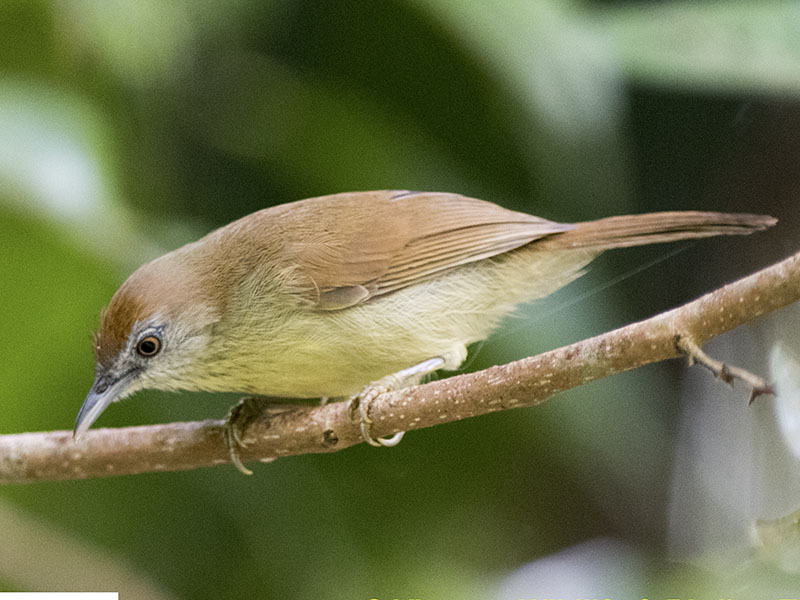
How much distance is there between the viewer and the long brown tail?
156 centimetres

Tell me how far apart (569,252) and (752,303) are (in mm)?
647

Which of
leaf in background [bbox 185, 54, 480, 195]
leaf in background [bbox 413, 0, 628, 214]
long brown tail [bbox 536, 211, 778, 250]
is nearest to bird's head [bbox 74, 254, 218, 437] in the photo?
leaf in background [bbox 185, 54, 480, 195]

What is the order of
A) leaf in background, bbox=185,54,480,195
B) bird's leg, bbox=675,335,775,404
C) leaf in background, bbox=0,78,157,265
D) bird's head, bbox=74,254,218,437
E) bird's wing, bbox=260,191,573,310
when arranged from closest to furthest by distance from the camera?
1. bird's leg, bbox=675,335,775,404
2. bird's head, bbox=74,254,218,437
3. bird's wing, bbox=260,191,573,310
4. leaf in background, bbox=0,78,157,265
5. leaf in background, bbox=185,54,480,195

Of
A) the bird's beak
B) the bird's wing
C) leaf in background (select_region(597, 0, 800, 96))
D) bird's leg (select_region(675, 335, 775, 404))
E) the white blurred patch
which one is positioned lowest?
the white blurred patch

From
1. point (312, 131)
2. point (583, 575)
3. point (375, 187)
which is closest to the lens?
point (583, 575)

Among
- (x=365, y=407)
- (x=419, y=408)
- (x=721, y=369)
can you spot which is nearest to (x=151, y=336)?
(x=365, y=407)

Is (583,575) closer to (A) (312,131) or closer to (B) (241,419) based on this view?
(B) (241,419)

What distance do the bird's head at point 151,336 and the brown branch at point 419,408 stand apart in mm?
190

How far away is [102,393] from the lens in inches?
71.0

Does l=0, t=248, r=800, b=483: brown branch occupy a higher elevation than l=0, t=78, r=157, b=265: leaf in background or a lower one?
lower

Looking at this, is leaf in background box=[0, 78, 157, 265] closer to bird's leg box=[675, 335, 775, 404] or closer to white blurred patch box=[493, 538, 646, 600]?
white blurred patch box=[493, 538, 646, 600]

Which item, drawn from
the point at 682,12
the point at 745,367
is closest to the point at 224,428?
the point at 745,367

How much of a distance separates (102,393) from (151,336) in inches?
6.4

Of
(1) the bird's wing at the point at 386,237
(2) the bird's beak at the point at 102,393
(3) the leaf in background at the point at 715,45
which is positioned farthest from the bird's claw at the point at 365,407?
(3) the leaf in background at the point at 715,45
